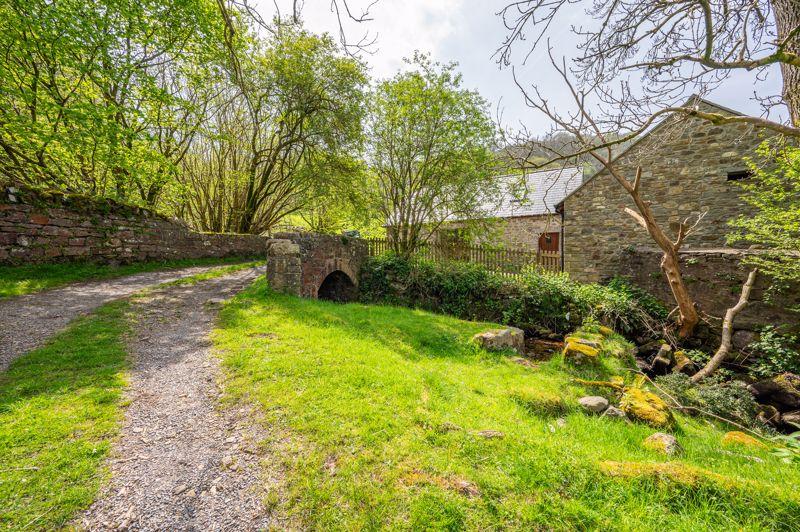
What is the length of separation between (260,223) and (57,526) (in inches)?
677

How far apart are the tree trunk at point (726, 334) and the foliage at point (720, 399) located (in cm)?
42

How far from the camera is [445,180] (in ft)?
35.6

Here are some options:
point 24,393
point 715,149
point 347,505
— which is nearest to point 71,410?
point 24,393

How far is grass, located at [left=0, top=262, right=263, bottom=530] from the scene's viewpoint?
73.0 inches

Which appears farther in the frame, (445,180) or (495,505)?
(445,180)

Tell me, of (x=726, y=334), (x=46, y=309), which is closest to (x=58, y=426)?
(x=46, y=309)

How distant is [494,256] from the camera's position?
36.8ft

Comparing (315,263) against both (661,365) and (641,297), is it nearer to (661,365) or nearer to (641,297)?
(661,365)

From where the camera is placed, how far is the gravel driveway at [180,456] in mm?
1898

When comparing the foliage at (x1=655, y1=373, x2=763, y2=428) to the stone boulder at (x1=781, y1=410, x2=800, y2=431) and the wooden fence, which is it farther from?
the wooden fence

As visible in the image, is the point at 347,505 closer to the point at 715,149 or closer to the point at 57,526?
the point at 57,526

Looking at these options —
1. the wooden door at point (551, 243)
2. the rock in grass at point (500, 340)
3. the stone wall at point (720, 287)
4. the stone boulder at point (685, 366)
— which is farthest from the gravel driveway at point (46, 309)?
the wooden door at point (551, 243)

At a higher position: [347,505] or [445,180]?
[445,180]

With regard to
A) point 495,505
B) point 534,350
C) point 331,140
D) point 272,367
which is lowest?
point 534,350
